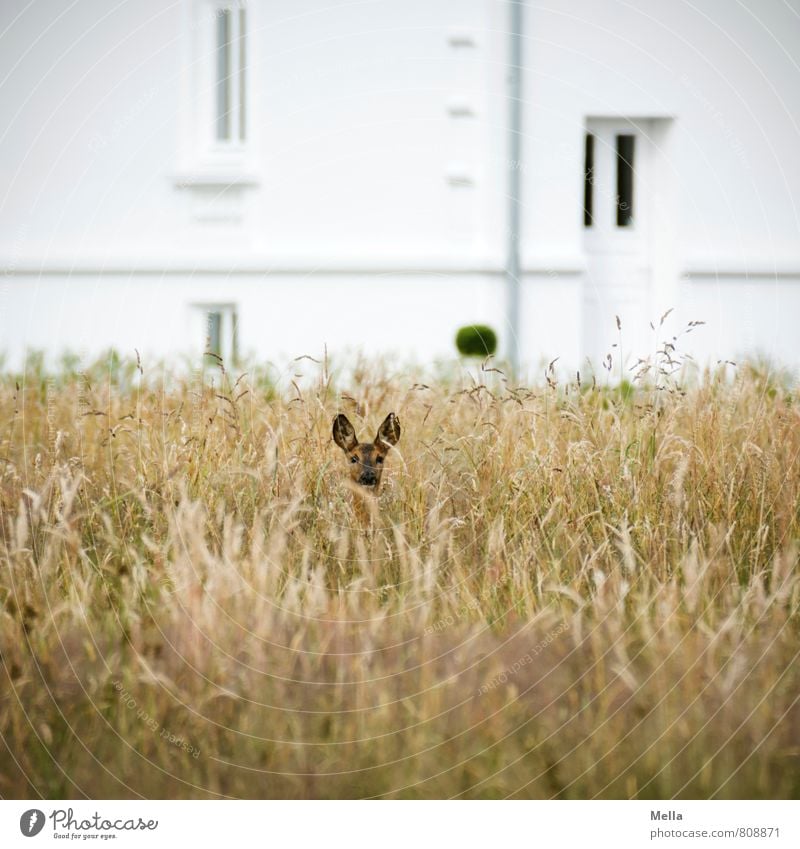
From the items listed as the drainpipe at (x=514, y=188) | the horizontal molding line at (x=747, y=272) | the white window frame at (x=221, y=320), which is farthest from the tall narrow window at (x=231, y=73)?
the horizontal molding line at (x=747, y=272)

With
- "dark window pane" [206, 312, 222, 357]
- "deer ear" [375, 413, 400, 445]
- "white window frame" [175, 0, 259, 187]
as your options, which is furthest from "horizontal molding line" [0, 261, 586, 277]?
"deer ear" [375, 413, 400, 445]

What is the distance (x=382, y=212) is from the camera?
26.9 feet

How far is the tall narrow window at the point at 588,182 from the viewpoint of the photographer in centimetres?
888

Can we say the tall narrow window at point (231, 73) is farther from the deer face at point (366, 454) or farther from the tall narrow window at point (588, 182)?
the deer face at point (366, 454)

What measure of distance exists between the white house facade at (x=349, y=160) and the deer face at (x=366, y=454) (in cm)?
446

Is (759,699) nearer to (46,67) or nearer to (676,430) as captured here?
(676,430)

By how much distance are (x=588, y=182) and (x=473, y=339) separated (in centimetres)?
207

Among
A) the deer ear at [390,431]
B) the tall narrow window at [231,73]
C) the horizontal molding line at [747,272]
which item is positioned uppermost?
the tall narrow window at [231,73]

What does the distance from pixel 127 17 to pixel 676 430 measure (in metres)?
5.71

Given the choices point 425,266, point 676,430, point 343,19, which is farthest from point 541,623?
point 343,19

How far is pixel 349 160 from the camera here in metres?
8.16

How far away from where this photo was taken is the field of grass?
8.05 ft

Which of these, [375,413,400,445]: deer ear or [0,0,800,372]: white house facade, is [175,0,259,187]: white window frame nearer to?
[0,0,800,372]: white house facade

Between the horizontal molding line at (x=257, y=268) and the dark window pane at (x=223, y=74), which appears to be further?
the horizontal molding line at (x=257, y=268)
